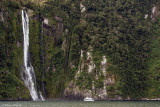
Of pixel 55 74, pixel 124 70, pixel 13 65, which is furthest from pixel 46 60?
pixel 124 70

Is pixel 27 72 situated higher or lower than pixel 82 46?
lower

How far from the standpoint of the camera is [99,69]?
70.4 metres

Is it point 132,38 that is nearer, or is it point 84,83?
point 84,83

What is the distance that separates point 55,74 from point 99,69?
39.2 ft

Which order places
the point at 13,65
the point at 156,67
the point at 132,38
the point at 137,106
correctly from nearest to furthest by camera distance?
the point at 137,106
the point at 13,65
the point at 156,67
the point at 132,38

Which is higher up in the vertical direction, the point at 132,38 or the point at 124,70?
the point at 132,38

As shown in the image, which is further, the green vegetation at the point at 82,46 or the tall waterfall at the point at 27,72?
the green vegetation at the point at 82,46

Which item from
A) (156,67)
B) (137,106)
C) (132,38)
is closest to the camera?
(137,106)

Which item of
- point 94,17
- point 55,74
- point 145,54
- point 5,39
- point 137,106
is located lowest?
point 137,106

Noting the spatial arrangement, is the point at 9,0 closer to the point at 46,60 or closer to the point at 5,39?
the point at 5,39

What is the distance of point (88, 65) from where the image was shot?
7175 centimetres

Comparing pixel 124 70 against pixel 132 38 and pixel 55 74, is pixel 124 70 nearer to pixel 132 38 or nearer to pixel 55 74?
pixel 132 38

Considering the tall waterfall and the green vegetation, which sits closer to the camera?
the tall waterfall

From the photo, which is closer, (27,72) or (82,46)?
(27,72)
